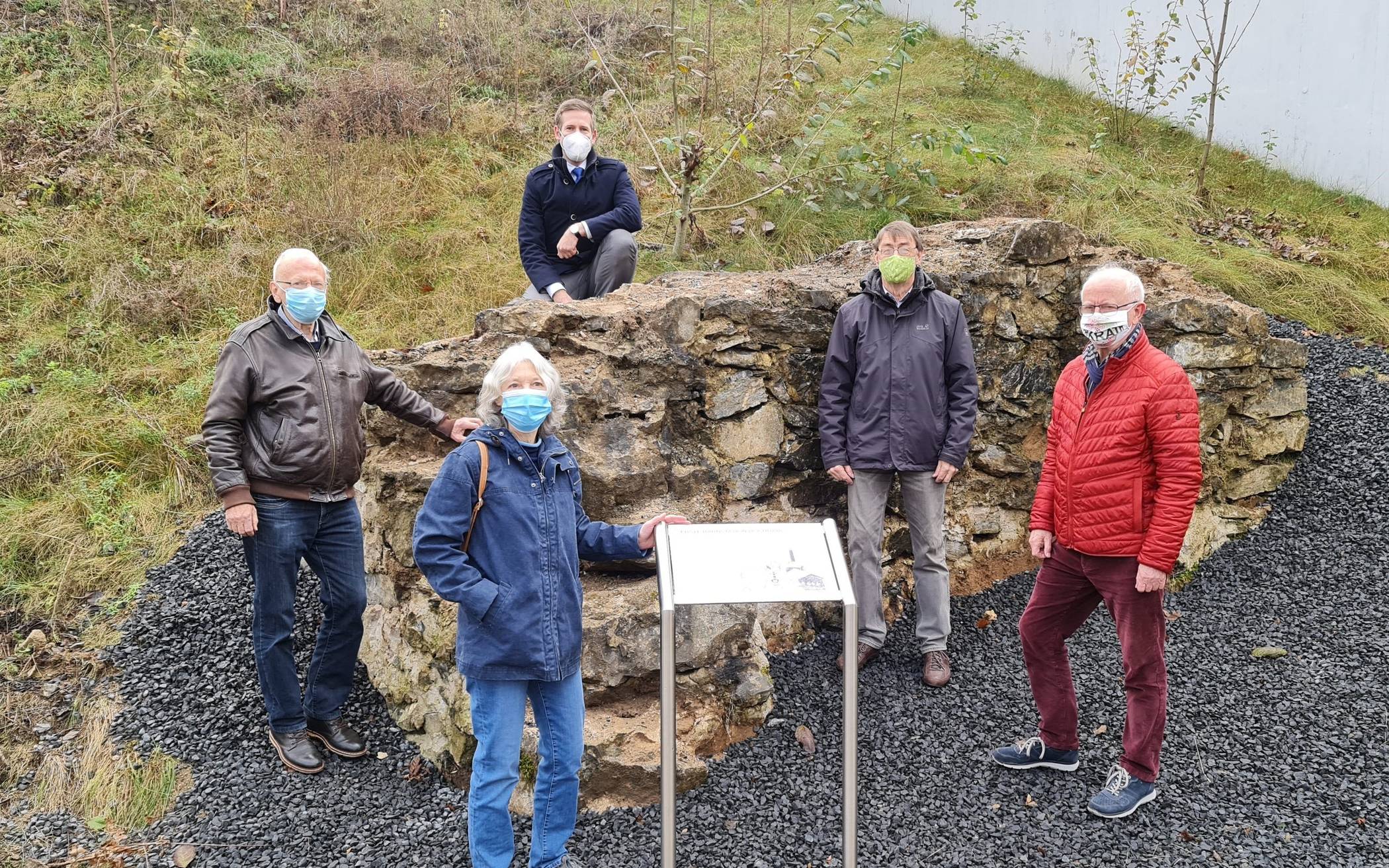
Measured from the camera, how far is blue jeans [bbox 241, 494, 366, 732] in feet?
13.9

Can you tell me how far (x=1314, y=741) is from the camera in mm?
4508

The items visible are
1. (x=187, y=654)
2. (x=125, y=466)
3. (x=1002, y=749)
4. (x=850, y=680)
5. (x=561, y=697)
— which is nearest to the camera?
(x=850, y=680)

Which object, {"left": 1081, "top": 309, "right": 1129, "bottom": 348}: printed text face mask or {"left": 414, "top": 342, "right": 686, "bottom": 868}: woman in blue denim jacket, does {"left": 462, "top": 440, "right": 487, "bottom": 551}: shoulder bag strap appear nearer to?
{"left": 414, "top": 342, "right": 686, "bottom": 868}: woman in blue denim jacket

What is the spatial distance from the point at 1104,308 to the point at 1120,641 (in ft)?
4.58

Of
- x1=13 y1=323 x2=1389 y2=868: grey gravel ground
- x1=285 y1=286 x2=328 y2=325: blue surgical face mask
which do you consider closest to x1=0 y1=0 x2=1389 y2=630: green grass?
x1=13 y1=323 x2=1389 y2=868: grey gravel ground

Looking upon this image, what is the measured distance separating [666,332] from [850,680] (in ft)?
8.93

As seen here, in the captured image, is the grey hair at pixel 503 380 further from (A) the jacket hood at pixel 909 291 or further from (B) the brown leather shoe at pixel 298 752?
(A) the jacket hood at pixel 909 291

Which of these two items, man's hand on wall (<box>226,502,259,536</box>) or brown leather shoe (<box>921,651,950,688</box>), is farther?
brown leather shoe (<box>921,651,950,688</box>)

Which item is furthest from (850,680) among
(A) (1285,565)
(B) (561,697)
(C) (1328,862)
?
(A) (1285,565)

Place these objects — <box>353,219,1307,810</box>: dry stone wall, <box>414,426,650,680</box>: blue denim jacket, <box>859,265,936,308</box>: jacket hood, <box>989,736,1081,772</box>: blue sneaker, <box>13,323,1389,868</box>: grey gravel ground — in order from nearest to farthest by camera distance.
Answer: <box>414,426,650,680</box>: blue denim jacket < <box>13,323,1389,868</box>: grey gravel ground < <box>989,736,1081,772</box>: blue sneaker < <box>353,219,1307,810</box>: dry stone wall < <box>859,265,936,308</box>: jacket hood

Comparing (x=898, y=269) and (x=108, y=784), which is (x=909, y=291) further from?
(x=108, y=784)

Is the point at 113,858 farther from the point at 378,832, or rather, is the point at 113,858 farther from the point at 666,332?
the point at 666,332

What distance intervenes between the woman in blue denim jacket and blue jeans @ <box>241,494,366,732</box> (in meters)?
1.26

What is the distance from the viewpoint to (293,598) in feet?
14.3
